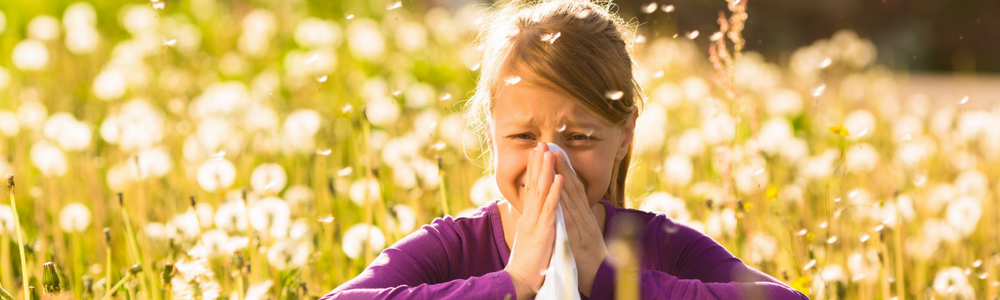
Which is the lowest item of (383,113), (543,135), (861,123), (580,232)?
(861,123)

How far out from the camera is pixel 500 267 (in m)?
1.12

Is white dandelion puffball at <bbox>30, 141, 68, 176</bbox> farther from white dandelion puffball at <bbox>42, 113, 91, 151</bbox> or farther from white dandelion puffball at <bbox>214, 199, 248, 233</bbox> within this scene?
white dandelion puffball at <bbox>214, 199, 248, 233</bbox>

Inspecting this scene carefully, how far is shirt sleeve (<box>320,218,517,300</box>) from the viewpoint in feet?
3.13

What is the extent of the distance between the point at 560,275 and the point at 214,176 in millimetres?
1218

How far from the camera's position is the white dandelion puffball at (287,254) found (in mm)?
1470

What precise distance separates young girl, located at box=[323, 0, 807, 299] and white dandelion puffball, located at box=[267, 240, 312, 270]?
0.43 m

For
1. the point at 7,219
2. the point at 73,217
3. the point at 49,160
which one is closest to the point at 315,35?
the point at 49,160

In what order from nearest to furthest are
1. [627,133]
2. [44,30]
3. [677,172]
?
1. [627,133]
2. [677,172]
3. [44,30]

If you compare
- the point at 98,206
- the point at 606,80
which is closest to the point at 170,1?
the point at 98,206

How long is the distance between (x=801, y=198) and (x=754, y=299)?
3.60ft

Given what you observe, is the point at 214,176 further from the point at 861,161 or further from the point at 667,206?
the point at 861,161

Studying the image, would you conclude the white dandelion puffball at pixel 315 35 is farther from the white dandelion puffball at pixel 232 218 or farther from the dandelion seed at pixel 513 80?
the dandelion seed at pixel 513 80

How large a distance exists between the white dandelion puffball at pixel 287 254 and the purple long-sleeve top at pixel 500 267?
16.8 inches

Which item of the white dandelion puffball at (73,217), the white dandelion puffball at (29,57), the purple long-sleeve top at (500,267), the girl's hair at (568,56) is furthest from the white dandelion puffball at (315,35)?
the purple long-sleeve top at (500,267)
